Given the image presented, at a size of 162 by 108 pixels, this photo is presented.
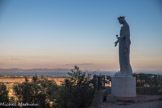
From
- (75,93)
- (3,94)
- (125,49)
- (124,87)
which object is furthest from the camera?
(125,49)

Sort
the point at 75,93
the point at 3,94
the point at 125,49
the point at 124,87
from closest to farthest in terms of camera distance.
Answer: the point at 75,93 < the point at 3,94 < the point at 124,87 < the point at 125,49

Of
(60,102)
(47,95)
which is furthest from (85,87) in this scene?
(47,95)

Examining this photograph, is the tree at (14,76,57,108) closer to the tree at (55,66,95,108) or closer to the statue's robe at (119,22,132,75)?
the tree at (55,66,95,108)

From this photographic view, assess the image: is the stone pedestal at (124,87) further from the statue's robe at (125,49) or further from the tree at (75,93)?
the tree at (75,93)

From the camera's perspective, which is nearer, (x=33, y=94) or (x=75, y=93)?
(x=75, y=93)

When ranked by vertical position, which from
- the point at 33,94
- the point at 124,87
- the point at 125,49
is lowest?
the point at 33,94

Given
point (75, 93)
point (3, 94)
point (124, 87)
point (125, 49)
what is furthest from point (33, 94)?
point (125, 49)

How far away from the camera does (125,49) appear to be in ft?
37.5

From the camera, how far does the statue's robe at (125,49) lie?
448 inches

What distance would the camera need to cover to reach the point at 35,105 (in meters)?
9.27

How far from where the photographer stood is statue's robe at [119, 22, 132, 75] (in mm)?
11375

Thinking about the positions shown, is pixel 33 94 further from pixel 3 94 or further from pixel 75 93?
pixel 75 93

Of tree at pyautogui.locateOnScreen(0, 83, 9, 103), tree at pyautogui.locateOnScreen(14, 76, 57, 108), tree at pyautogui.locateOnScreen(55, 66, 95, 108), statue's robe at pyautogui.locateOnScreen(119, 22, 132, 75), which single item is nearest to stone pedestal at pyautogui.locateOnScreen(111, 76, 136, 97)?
statue's robe at pyautogui.locateOnScreen(119, 22, 132, 75)

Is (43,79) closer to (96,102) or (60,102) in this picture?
(60,102)
